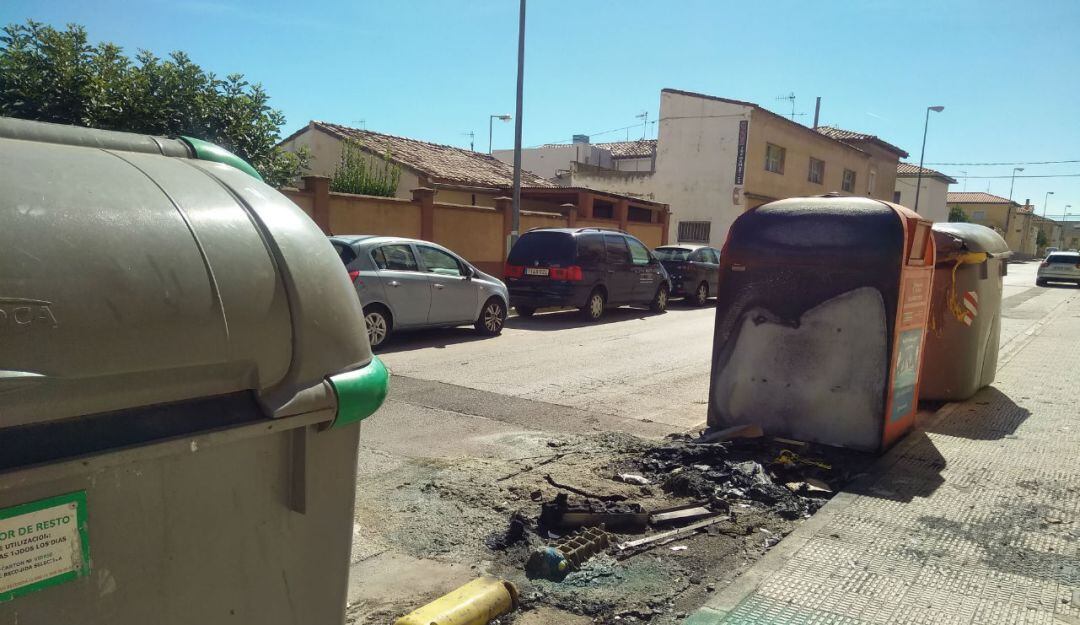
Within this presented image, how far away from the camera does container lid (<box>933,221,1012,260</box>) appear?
273 inches

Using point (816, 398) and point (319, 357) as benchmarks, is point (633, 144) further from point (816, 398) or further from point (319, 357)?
point (319, 357)

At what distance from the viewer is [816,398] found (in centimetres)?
561

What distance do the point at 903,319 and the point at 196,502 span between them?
5.06 metres

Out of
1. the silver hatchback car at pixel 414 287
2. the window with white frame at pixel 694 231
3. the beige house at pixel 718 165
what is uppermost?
the beige house at pixel 718 165

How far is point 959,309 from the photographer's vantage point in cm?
709

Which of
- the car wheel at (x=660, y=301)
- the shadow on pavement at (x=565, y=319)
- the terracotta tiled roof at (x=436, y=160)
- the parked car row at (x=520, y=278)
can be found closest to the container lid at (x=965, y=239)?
the parked car row at (x=520, y=278)

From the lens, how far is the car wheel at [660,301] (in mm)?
16422

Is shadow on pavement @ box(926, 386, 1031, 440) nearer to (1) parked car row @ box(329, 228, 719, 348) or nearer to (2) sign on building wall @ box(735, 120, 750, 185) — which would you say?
(1) parked car row @ box(329, 228, 719, 348)

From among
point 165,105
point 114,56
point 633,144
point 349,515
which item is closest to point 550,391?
point 349,515

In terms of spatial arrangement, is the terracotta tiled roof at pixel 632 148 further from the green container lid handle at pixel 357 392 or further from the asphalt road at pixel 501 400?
the green container lid handle at pixel 357 392

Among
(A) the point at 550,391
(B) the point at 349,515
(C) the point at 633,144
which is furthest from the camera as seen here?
(C) the point at 633,144

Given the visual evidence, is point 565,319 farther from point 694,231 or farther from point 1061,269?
point 1061,269

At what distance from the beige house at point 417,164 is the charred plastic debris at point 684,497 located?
59.6 feet

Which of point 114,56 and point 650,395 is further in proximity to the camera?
point 114,56
